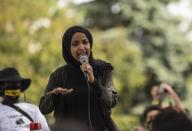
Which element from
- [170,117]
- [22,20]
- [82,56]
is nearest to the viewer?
[170,117]

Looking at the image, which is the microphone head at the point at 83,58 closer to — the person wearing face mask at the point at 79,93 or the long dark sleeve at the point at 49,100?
the person wearing face mask at the point at 79,93

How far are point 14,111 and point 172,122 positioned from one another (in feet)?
10.7

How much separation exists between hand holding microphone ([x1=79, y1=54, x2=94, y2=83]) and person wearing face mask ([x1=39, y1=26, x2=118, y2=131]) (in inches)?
2.8

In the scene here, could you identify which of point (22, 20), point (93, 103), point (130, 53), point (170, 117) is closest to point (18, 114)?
point (93, 103)

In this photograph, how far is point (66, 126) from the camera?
7641mm

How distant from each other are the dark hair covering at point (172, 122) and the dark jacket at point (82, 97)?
2.24m

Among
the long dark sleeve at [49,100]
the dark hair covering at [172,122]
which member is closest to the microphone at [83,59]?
the long dark sleeve at [49,100]

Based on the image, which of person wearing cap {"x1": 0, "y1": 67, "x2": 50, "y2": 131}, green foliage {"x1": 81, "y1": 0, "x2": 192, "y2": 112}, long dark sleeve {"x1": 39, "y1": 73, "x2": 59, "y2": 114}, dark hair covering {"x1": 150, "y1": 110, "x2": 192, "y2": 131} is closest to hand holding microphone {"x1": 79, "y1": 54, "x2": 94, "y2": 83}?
long dark sleeve {"x1": 39, "y1": 73, "x2": 59, "y2": 114}

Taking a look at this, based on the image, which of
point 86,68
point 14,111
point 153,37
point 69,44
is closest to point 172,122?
point 86,68

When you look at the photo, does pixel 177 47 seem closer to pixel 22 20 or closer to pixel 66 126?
pixel 22 20

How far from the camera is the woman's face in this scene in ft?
24.8

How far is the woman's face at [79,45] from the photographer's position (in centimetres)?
757

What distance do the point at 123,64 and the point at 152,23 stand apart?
4755 mm

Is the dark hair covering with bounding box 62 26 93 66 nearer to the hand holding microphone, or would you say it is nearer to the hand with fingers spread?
the hand holding microphone
